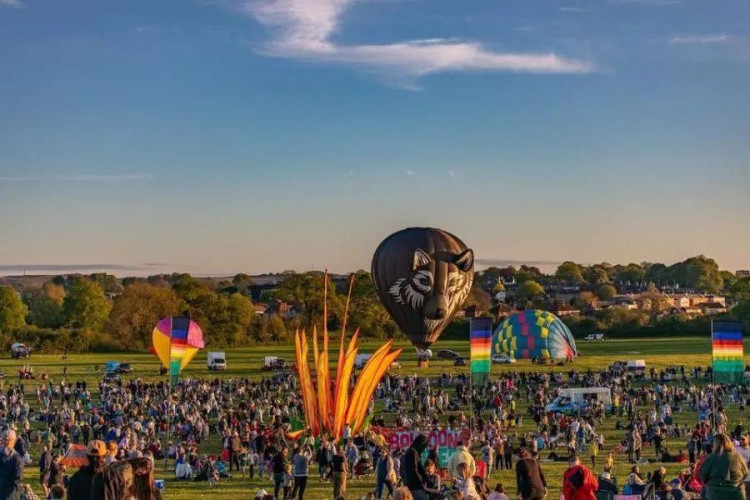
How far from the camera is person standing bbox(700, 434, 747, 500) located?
9.12 meters

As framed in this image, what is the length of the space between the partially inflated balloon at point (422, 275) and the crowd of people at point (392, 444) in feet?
10.9

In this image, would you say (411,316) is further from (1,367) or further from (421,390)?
(1,367)

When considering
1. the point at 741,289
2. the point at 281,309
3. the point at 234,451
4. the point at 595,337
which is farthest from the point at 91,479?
the point at 741,289

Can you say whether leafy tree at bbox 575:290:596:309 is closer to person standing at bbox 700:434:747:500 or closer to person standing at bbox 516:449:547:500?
person standing at bbox 516:449:547:500

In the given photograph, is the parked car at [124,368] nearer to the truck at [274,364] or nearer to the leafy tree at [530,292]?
the truck at [274,364]

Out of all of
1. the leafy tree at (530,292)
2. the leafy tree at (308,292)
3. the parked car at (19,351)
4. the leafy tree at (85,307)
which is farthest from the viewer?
the leafy tree at (530,292)

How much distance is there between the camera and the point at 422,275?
152ft

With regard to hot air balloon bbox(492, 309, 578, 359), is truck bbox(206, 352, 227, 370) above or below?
below

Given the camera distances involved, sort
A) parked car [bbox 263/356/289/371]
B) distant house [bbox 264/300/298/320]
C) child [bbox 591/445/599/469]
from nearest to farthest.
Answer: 1. child [bbox 591/445/599/469]
2. parked car [bbox 263/356/289/371]
3. distant house [bbox 264/300/298/320]

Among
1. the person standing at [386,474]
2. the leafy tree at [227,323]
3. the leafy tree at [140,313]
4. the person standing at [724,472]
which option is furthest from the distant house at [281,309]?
the person standing at [724,472]

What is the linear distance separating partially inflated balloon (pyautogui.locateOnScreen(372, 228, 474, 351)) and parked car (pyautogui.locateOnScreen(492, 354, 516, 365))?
25.3ft

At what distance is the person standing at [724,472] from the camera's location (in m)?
9.12

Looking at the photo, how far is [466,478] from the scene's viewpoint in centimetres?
1099

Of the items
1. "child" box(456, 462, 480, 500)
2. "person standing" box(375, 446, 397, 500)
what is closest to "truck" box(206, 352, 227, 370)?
"person standing" box(375, 446, 397, 500)
